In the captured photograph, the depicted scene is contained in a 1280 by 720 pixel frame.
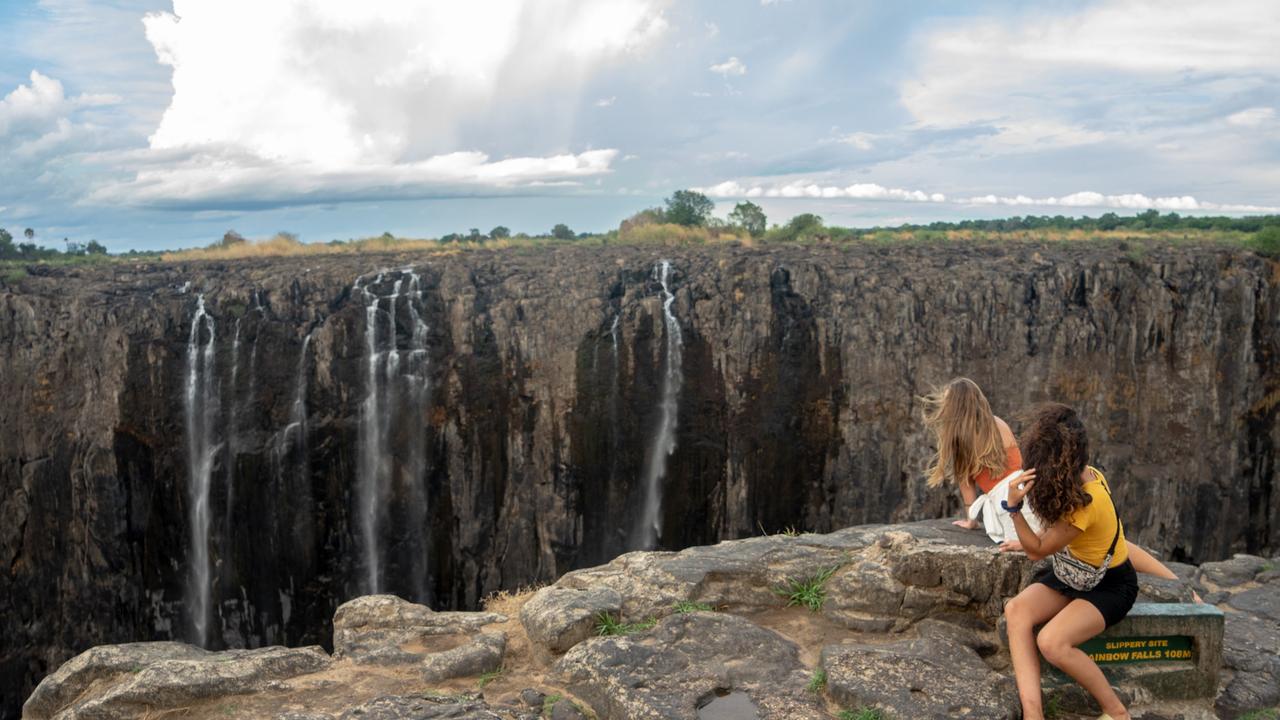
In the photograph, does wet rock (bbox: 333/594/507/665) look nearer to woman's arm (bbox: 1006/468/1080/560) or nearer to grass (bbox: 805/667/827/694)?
grass (bbox: 805/667/827/694)

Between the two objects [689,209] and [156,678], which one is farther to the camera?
[689,209]

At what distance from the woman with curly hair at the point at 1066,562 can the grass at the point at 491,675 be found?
334 centimetres

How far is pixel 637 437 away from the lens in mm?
23672

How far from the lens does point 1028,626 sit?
5.01 meters

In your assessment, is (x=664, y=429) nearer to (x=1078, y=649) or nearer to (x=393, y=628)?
(x=393, y=628)

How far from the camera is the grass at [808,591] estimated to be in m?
6.66

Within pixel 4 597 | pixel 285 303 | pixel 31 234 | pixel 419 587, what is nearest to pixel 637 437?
pixel 419 587

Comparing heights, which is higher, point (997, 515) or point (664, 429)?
point (997, 515)

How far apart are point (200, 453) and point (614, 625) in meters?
19.7

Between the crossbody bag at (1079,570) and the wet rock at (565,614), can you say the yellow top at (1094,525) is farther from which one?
the wet rock at (565,614)

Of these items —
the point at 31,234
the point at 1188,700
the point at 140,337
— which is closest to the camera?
the point at 1188,700

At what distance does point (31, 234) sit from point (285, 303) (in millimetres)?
26998

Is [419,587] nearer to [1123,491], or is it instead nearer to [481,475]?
[481,475]

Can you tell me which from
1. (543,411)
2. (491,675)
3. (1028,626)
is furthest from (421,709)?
(543,411)
